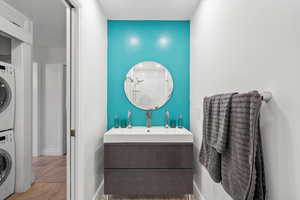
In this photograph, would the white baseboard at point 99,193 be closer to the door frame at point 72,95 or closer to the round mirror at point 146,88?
the door frame at point 72,95

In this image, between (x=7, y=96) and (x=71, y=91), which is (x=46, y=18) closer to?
(x=7, y=96)

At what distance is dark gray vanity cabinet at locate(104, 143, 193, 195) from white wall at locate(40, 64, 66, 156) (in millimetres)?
2429

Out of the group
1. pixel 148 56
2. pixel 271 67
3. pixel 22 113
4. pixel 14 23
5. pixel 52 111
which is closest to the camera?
pixel 271 67

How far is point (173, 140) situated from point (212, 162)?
2.60 feet

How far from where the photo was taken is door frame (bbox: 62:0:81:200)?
174 centimetres

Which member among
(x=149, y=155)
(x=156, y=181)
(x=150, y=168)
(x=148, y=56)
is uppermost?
(x=148, y=56)

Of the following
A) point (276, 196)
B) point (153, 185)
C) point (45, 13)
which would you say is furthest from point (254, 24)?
point (45, 13)

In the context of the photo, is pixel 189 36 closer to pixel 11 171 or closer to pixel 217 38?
pixel 217 38

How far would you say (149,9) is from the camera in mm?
2490

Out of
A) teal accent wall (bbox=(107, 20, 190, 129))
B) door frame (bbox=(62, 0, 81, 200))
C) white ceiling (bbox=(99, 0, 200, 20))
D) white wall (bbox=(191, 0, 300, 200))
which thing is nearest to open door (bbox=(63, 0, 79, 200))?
door frame (bbox=(62, 0, 81, 200))

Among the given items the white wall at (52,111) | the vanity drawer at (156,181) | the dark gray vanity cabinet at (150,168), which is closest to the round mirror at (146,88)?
the dark gray vanity cabinet at (150,168)

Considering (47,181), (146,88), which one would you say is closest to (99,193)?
(47,181)

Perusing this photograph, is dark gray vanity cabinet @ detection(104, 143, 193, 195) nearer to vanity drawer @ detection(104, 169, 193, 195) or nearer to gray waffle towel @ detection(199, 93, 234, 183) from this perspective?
vanity drawer @ detection(104, 169, 193, 195)

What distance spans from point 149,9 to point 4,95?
74.3 inches
